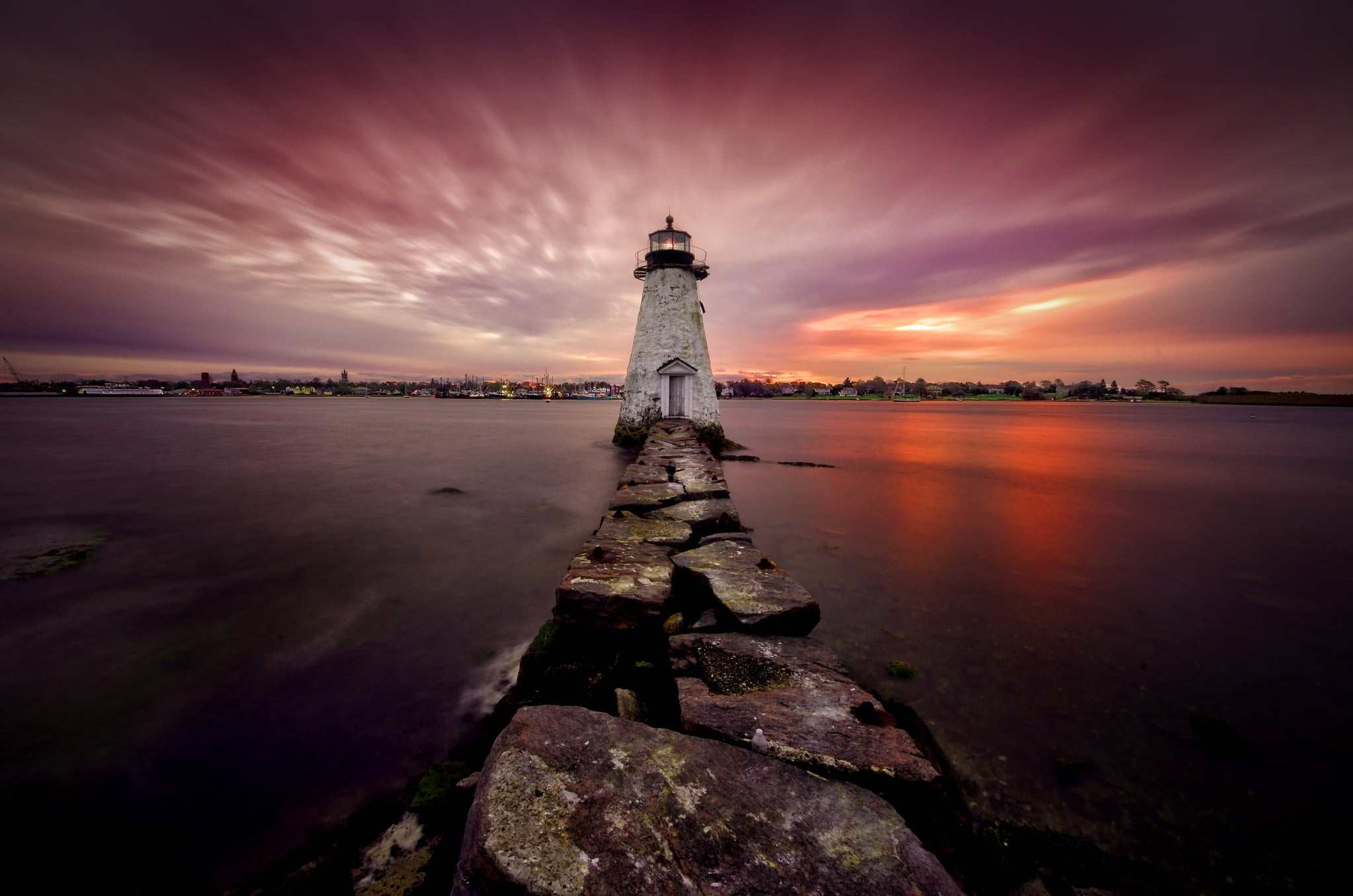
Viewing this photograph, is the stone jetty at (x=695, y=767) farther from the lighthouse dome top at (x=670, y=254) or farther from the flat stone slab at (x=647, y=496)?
the lighthouse dome top at (x=670, y=254)

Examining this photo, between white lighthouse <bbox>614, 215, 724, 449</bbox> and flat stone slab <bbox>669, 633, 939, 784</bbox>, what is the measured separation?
1437 centimetres

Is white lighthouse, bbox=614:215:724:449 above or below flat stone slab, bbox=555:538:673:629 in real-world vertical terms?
above

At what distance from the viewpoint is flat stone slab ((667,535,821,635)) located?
9.14 feet

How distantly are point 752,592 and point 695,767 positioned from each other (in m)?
1.51

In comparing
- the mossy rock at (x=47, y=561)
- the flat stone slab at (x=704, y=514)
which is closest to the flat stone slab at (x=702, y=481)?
the flat stone slab at (x=704, y=514)

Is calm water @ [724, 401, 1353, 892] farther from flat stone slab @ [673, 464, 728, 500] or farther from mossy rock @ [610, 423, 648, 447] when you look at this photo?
mossy rock @ [610, 423, 648, 447]

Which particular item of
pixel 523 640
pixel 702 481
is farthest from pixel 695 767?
pixel 702 481

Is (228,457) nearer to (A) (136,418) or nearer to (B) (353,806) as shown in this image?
(B) (353,806)

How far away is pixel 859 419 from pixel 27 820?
53.2 meters

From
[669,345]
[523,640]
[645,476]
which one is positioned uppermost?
[669,345]

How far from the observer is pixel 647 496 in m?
5.85

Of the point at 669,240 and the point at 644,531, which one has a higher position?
the point at 669,240

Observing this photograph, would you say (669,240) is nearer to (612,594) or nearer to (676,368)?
(676,368)

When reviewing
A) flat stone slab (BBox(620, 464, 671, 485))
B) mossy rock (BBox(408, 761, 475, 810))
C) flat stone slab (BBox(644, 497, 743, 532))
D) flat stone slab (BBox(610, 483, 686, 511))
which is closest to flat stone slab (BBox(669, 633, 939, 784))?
mossy rock (BBox(408, 761, 475, 810))
